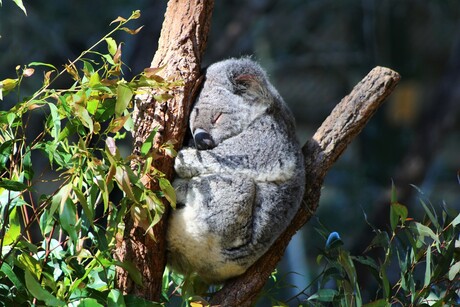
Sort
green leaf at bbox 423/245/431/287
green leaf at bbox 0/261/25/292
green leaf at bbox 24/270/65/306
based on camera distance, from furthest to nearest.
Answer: green leaf at bbox 423/245/431/287 < green leaf at bbox 0/261/25/292 < green leaf at bbox 24/270/65/306

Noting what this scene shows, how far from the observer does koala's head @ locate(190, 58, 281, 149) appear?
2301mm

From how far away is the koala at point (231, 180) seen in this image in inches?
86.7

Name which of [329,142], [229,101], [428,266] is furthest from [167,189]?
[428,266]

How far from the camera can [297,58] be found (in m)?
8.36

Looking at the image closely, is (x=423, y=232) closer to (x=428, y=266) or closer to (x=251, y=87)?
(x=428, y=266)

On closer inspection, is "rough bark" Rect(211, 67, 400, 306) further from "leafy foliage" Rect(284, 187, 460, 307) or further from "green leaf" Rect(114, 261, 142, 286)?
"green leaf" Rect(114, 261, 142, 286)

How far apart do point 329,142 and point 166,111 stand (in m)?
0.59

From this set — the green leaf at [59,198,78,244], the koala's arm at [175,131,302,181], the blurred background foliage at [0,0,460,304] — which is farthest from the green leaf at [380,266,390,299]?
the blurred background foliage at [0,0,460,304]

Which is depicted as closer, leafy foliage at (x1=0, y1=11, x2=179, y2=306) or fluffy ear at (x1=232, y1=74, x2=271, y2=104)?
leafy foliage at (x1=0, y1=11, x2=179, y2=306)

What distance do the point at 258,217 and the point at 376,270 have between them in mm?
422

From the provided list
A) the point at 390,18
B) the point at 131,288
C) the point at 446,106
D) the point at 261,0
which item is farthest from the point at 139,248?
the point at 390,18

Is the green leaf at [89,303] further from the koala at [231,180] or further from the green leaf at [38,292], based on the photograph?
the koala at [231,180]

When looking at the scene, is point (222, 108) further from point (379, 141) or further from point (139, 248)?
point (379, 141)

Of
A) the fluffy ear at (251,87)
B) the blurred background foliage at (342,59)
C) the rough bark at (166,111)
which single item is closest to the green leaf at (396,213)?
the fluffy ear at (251,87)
